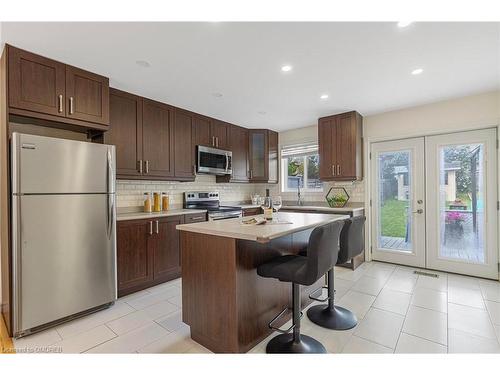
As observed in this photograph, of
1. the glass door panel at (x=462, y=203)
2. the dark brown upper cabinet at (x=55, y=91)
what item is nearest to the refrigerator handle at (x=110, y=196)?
the dark brown upper cabinet at (x=55, y=91)

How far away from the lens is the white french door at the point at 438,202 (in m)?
3.29

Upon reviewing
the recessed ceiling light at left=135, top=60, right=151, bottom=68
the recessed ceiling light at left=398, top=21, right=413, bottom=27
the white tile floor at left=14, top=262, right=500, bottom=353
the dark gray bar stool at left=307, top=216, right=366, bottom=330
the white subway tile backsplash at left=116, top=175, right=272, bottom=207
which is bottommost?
the white tile floor at left=14, top=262, right=500, bottom=353

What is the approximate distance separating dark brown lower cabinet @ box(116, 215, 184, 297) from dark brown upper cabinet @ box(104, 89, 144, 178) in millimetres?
705

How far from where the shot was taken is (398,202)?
155 inches

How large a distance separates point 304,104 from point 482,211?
9.26ft

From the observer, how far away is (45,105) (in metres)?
2.23

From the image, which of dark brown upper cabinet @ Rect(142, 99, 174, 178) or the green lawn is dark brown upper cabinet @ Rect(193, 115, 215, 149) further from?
the green lawn

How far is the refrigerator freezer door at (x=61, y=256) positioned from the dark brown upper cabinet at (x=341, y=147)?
10.7ft

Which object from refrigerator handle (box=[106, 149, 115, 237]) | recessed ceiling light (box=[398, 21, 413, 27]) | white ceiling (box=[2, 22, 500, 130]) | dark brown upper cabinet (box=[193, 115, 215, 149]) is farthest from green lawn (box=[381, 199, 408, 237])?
refrigerator handle (box=[106, 149, 115, 237])

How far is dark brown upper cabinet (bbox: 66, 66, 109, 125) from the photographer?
2385 millimetres

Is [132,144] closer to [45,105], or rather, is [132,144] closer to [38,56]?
[45,105]
